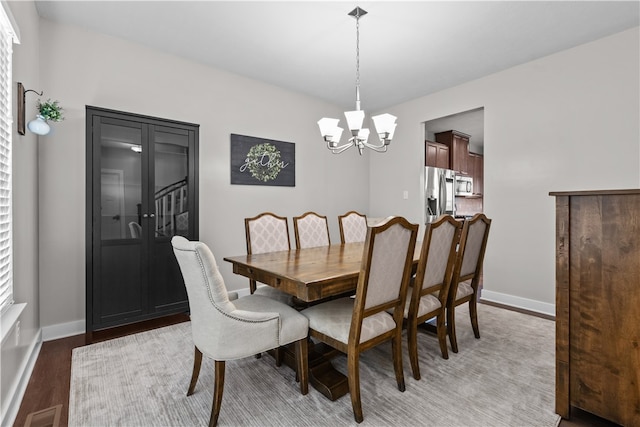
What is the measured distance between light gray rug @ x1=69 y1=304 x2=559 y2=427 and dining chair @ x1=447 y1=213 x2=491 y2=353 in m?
0.21

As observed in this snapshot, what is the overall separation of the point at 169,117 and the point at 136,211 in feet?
3.31

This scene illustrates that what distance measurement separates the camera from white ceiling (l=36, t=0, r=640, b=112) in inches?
96.0

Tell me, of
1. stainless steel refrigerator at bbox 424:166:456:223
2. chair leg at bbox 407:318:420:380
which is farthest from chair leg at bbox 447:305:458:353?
stainless steel refrigerator at bbox 424:166:456:223

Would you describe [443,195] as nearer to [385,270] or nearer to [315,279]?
[385,270]

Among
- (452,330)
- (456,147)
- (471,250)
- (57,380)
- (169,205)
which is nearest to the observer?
(57,380)

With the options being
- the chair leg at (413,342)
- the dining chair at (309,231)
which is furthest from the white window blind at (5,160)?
the chair leg at (413,342)

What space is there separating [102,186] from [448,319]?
307cm

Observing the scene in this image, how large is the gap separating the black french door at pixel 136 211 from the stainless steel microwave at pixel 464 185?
173 inches

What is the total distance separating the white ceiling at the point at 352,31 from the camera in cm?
244

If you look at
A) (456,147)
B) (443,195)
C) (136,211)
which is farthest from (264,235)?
(456,147)

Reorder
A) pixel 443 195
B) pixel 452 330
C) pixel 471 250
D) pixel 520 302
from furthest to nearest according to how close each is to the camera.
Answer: pixel 443 195, pixel 520 302, pixel 471 250, pixel 452 330

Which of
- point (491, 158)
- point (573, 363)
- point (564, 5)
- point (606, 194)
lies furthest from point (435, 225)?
point (491, 158)

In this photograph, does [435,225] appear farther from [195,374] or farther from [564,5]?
[564,5]

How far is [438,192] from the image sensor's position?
15.9 feet
